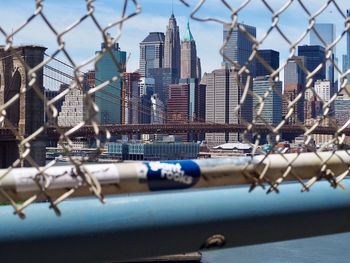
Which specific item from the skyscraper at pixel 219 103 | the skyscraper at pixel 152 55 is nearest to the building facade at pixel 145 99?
the skyscraper at pixel 219 103

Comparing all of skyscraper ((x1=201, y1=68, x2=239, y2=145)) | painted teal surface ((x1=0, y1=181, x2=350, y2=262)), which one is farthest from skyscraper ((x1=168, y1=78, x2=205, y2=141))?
painted teal surface ((x1=0, y1=181, x2=350, y2=262))

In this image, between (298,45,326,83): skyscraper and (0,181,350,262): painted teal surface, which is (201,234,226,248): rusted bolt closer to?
(0,181,350,262): painted teal surface

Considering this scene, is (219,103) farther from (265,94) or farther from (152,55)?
(265,94)

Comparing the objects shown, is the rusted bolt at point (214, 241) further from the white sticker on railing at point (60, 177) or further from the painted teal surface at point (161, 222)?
the white sticker on railing at point (60, 177)

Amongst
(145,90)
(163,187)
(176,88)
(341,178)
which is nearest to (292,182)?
(341,178)

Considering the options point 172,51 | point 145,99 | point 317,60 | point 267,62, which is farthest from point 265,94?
point 172,51

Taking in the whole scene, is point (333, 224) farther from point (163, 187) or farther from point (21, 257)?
point (21, 257)

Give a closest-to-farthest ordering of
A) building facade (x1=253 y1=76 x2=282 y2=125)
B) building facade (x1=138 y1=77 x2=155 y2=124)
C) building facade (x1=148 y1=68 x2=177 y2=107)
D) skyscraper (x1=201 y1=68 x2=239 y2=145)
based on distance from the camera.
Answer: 1. building facade (x1=253 y1=76 x2=282 y2=125)
2. skyscraper (x1=201 y1=68 x2=239 y2=145)
3. building facade (x1=138 y1=77 x2=155 y2=124)
4. building facade (x1=148 y1=68 x2=177 y2=107)
